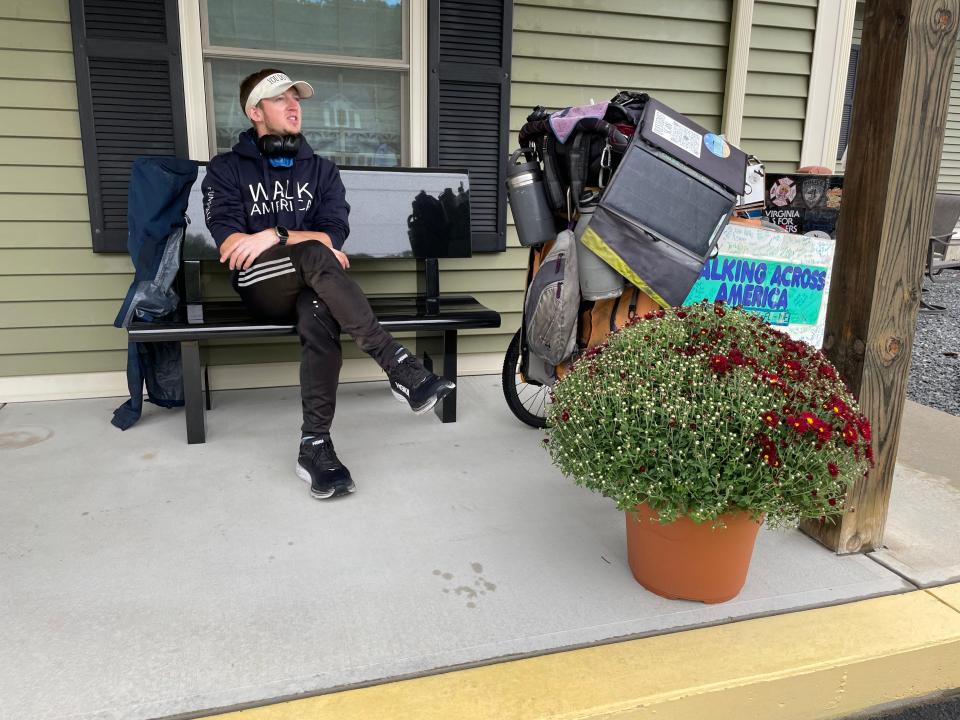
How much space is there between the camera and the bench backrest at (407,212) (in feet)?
10.3

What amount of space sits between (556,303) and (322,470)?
37.3 inches

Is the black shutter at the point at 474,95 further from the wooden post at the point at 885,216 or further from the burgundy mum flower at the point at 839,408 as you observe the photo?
the burgundy mum flower at the point at 839,408

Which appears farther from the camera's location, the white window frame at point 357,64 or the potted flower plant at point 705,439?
the white window frame at point 357,64

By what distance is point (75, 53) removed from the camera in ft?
9.40

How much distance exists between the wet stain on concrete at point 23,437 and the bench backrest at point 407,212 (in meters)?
1.41

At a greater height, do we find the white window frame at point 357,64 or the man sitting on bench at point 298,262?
the white window frame at point 357,64

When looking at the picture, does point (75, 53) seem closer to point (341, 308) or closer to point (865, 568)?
point (341, 308)

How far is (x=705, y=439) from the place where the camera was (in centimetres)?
146

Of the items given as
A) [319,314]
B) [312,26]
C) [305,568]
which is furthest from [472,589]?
[312,26]

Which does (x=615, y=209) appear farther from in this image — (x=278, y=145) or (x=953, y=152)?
(x=953, y=152)

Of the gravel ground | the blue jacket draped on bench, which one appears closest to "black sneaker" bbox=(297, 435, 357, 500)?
the blue jacket draped on bench

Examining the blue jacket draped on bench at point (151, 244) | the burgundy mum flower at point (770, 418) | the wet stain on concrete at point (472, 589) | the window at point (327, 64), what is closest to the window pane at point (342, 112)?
the window at point (327, 64)

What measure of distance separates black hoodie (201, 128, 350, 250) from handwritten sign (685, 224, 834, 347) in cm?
141

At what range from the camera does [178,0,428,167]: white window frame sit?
299 centimetres
